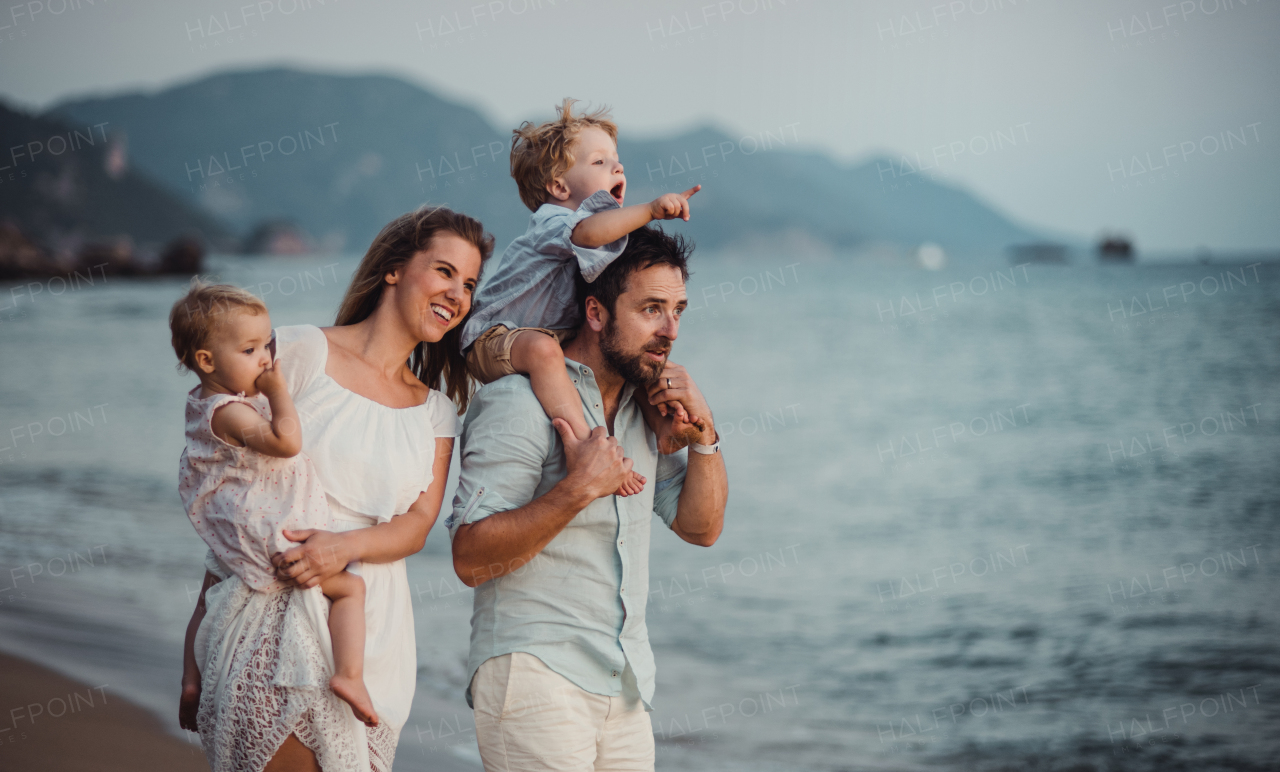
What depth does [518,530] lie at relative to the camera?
2250mm

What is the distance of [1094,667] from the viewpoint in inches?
291

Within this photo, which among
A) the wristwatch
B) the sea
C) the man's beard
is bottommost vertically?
the sea

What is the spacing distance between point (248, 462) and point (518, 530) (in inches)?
25.7

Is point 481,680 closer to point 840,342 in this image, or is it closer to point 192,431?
point 192,431

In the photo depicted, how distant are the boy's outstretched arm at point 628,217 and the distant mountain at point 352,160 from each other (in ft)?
139

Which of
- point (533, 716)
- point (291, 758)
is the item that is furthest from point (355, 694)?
point (533, 716)

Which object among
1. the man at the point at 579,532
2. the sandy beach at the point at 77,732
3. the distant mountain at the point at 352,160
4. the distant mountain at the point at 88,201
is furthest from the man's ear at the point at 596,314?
the distant mountain at the point at 88,201

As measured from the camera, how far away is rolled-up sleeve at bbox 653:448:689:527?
9.01ft

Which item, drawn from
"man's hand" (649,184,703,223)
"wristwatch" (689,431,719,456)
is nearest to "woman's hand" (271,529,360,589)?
"wristwatch" (689,431,719,456)

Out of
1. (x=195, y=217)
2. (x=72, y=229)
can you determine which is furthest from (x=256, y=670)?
(x=195, y=217)

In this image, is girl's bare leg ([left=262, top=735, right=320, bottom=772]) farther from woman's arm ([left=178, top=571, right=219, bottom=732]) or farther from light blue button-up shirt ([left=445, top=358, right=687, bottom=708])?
light blue button-up shirt ([left=445, top=358, right=687, bottom=708])

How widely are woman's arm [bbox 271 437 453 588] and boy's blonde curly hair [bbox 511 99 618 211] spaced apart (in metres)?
1.22

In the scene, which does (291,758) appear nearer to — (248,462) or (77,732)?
(248,462)

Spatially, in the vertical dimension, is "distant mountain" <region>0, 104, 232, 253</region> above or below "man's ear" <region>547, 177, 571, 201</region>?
above
